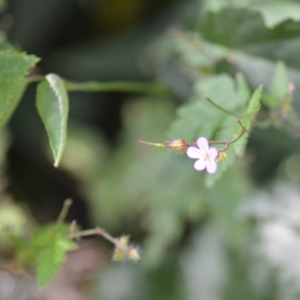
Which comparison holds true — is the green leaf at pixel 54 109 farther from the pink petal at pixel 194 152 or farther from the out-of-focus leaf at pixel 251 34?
the out-of-focus leaf at pixel 251 34

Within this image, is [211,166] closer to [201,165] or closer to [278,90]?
[201,165]

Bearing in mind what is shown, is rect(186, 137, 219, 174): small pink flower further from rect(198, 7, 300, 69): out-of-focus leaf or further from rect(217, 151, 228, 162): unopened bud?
rect(198, 7, 300, 69): out-of-focus leaf

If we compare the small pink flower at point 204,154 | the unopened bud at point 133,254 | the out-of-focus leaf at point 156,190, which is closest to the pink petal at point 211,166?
the small pink flower at point 204,154

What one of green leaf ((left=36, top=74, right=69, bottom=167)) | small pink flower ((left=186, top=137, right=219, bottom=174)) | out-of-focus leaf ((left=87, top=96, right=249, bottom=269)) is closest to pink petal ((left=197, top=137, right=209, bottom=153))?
small pink flower ((left=186, top=137, right=219, bottom=174))

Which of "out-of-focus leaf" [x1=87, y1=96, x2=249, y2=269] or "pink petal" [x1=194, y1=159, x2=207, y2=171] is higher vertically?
"pink petal" [x1=194, y1=159, x2=207, y2=171]

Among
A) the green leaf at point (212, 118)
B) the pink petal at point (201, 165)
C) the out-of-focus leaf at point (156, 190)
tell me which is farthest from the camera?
the out-of-focus leaf at point (156, 190)

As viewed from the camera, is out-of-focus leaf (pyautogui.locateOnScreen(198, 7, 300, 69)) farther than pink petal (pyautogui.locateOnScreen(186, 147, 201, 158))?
Yes

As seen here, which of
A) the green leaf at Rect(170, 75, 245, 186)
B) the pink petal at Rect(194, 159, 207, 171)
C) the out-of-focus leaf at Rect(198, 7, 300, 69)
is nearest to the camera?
the pink petal at Rect(194, 159, 207, 171)

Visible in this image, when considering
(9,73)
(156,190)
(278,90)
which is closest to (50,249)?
(9,73)
